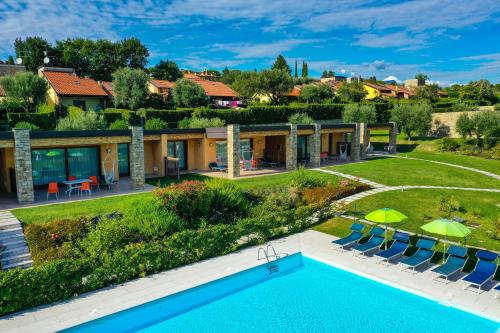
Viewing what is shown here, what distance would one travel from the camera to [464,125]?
42000mm

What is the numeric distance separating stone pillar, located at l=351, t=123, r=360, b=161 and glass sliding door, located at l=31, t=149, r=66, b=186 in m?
23.8

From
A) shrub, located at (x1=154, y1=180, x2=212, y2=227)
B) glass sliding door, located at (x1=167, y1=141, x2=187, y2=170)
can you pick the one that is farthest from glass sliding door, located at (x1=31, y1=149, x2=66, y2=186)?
Answer: shrub, located at (x1=154, y1=180, x2=212, y2=227)

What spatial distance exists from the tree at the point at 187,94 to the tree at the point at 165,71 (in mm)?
29506

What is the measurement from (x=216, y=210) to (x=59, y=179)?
11767 millimetres

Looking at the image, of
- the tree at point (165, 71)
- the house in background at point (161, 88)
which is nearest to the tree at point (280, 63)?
the tree at point (165, 71)

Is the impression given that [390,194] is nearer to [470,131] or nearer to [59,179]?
[59,179]

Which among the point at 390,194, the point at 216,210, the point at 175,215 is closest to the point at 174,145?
the point at 216,210

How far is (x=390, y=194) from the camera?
23.1 m

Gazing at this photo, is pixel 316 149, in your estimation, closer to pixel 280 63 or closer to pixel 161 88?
pixel 161 88

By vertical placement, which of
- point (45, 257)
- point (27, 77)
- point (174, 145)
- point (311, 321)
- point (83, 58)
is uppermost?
point (83, 58)

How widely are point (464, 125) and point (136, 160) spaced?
35352 millimetres

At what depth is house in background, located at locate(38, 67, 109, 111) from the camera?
1665 inches

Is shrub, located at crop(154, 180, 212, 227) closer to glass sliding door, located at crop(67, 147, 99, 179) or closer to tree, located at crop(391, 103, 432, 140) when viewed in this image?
glass sliding door, located at crop(67, 147, 99, 179)

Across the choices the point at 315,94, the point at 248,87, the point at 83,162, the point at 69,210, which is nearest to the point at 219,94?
the point at 248,87
